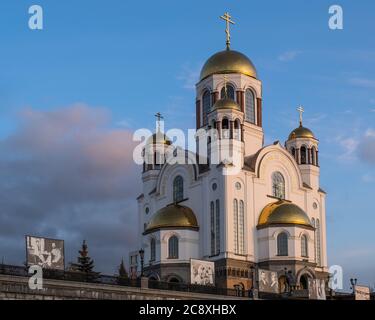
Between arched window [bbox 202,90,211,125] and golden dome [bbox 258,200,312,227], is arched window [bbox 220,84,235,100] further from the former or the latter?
golden dome [bbox 258,200,312,227]

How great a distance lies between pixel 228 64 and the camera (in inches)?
2790

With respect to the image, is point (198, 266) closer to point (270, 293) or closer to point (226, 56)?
point (270, 293)

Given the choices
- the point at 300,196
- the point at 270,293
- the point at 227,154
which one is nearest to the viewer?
the point at 270,293

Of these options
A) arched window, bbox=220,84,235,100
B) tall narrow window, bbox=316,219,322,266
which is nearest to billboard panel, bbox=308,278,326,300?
tall narrow window, bbox=316,219,322,266

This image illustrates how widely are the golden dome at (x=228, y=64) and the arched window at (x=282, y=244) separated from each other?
16.8 metres

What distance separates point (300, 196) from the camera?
229 ft

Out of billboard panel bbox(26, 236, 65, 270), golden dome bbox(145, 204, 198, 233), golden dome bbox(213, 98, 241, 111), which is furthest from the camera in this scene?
golden dome bbox(213, 98, 241, 111)

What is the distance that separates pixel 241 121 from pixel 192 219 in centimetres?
957

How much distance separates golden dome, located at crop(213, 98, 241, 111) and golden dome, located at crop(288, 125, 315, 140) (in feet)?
29.8

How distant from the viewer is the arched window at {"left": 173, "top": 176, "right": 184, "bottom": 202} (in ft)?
225

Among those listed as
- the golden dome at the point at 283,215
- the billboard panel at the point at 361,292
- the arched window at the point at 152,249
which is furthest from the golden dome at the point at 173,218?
the billboard panel at the point at 361,292

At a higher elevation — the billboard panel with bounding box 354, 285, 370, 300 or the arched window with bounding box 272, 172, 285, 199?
the arched window with bounding box 272, 172, 285, 199
